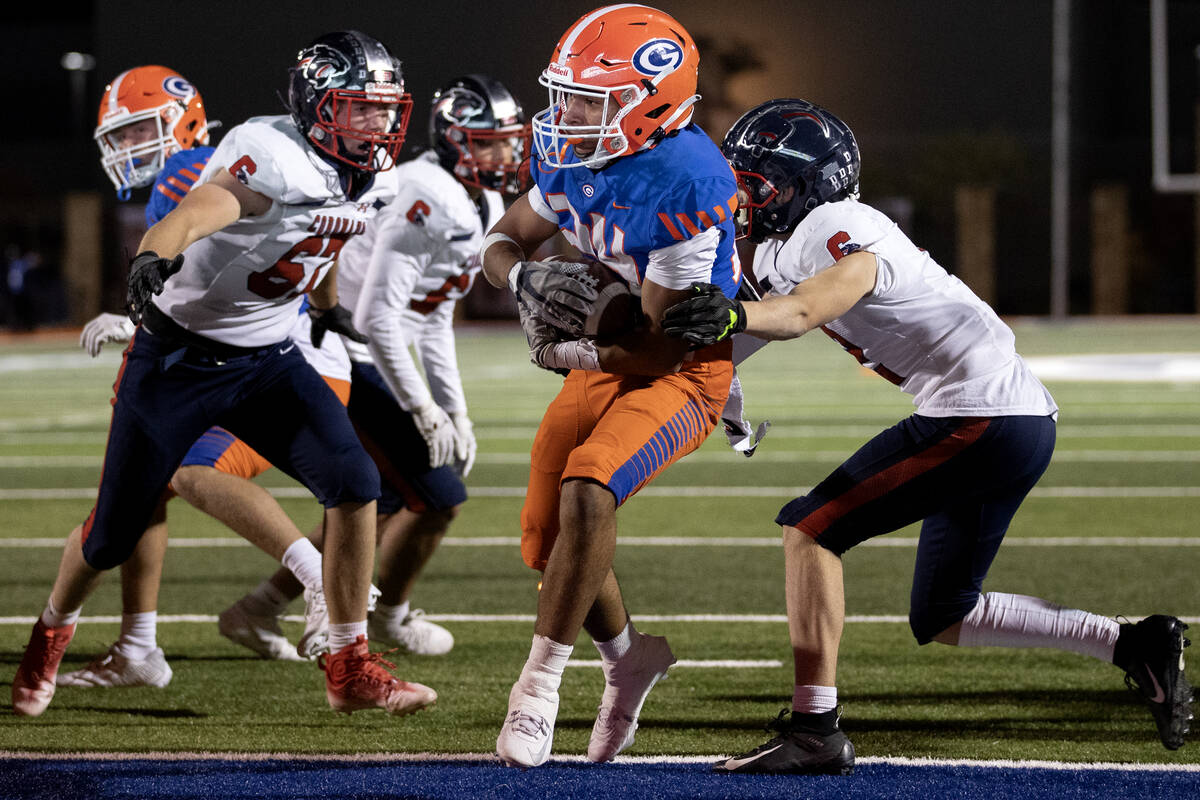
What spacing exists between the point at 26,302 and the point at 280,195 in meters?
27.1

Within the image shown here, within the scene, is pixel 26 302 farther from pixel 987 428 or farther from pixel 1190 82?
pixel 987 428

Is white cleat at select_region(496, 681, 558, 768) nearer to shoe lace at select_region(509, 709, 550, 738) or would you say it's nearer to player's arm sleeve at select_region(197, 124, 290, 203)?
shoe lace at select_region(509, 709, 550, 738)

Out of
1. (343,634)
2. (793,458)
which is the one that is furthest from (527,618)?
(793,458)

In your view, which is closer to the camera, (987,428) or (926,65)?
(987,428)

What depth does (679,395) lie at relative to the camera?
349 cm

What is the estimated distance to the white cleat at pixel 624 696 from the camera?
142 inches

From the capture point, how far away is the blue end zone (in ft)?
11.1

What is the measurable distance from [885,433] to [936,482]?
16 cm

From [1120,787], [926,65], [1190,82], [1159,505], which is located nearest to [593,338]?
[1120,787]

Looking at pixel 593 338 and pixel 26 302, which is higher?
pixel 593 338

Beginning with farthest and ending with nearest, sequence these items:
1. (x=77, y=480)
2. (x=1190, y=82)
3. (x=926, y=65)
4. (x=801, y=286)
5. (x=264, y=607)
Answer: (x=926, y=65), (x=1190, y=82), (x=77, y=480), (x=264, y=607), (x=801, y=286)

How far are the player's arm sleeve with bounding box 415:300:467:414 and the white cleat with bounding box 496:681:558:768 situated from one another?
2167 mm

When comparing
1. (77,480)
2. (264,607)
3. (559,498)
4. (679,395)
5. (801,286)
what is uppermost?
(801,286)

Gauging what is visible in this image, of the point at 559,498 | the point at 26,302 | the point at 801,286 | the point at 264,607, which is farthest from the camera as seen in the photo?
the point at 26,302
